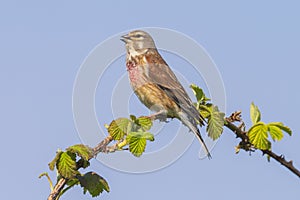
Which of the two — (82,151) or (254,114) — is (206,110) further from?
(82,151)

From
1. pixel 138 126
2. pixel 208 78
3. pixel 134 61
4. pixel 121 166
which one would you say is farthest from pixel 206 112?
pixel 134 61

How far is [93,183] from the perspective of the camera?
10.00 ft

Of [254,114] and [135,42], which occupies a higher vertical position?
[135,42]

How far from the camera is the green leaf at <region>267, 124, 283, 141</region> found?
283 cm

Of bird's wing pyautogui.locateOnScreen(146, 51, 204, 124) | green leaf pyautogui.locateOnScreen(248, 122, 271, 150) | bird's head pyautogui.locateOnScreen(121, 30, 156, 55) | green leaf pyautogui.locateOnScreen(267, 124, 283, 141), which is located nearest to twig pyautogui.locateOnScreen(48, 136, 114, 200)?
green leaf pyautogui.locateOnScreen(248, 122, 271, 150)

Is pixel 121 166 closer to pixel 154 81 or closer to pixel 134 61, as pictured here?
pixel 154 81

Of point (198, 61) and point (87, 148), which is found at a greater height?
point (198, 61)

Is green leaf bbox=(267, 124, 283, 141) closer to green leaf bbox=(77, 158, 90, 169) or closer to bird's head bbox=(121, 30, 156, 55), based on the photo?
green leaf bbox=(77, 158, 90, 169)

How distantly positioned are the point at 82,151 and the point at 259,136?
0.92 meters

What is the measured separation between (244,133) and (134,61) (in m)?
4.33

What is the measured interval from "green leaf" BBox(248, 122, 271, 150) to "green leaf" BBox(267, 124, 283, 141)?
0.03 m

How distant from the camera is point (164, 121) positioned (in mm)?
4312

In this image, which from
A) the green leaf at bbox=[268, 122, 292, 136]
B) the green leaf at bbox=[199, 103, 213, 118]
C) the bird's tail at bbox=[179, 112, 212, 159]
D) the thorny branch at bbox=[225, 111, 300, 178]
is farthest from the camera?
the bird's tail at bbox=[179, 112, 212, 159]

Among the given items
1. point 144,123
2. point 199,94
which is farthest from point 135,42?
point 144,123
